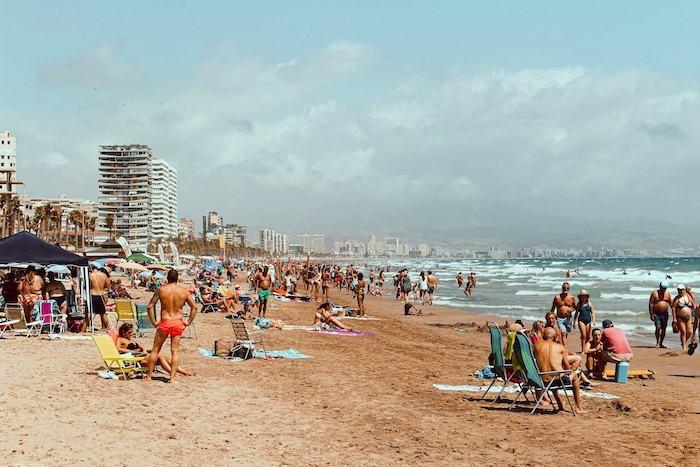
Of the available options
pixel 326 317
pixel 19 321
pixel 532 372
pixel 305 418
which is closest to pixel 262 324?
pixel 326 317

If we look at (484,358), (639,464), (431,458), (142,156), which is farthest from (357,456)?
(142,156)

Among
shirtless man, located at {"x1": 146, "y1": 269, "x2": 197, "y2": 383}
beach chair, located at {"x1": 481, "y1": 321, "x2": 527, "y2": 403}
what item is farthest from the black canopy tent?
→ beach chair, located at {"x1": 481, "y1": 321, "x2": 527, "y2": 403}

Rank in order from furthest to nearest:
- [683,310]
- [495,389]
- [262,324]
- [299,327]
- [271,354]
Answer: [299,327]
[262,324]
[683,310]
[271,354]
[495,389]

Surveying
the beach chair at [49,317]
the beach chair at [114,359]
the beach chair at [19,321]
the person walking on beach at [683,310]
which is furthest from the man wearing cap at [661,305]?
the beach chair at [19,321]

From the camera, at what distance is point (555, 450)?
633cm

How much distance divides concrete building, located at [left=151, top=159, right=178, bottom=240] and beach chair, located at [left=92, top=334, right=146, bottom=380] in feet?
509

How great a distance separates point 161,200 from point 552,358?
6584 inches

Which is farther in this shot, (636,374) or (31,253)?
(31,253)

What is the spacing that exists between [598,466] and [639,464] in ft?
1.36

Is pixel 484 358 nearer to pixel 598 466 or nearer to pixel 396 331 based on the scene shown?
pixel 396 331

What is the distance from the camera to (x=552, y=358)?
25.5ft

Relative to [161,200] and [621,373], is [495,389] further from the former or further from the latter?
[161,200]

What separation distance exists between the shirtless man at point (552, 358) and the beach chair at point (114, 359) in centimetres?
492

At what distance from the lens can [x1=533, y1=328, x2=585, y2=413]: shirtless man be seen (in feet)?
25.6
